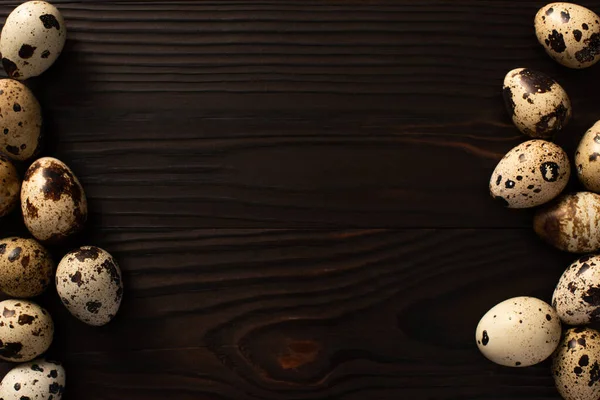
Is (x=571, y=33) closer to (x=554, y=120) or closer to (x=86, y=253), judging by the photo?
(x=554, y=120)

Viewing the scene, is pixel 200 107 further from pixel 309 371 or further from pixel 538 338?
pixel 538 338

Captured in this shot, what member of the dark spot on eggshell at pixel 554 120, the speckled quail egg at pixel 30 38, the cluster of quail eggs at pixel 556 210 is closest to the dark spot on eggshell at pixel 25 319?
the speckled quail egg at pixel 30 38

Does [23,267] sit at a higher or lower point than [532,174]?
lower

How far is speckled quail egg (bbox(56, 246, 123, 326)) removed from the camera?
0.85 m

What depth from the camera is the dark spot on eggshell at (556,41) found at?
2.90ft

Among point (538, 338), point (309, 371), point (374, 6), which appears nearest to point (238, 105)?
point (374, 6)

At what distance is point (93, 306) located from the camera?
0.86m

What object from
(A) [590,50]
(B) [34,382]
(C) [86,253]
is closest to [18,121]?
(C) [86,253]

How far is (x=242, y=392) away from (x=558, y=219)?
1.38ft

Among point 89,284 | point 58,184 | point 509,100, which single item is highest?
point 509,100

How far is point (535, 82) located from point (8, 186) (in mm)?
614

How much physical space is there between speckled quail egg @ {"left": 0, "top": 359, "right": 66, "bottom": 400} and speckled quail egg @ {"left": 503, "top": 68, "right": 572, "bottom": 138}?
611mm

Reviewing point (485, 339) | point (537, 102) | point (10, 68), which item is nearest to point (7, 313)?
point (10, 68)

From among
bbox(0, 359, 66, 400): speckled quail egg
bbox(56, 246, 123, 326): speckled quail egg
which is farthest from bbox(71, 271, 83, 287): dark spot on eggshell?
bbox(0, 359, 66, 400): speckled quail egg
